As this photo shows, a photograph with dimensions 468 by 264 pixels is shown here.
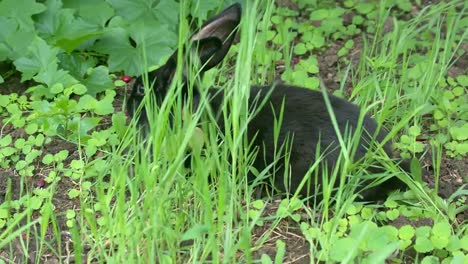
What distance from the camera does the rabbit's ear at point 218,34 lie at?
4301 mm

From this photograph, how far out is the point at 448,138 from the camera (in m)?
4.51

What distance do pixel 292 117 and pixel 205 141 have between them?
524 millimetres

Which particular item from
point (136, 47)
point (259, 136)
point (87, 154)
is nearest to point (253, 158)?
point (259, 136)

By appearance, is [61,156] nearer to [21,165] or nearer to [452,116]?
[21,165]

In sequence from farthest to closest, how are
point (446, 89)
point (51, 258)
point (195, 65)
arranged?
point (446, 89)
point (195, 65)
point (51, 258)

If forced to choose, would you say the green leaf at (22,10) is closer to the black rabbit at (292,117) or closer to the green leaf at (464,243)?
the black rabbit at (292,117)

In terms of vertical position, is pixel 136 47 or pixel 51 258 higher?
pixel 136 47

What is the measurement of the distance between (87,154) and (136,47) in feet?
3.32

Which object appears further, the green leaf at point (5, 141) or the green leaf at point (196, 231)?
the green leaf at point (5, 141)

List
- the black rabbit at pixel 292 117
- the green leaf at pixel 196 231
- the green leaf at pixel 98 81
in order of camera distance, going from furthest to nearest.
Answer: the green leaf at pixel 98 81 < the black rabbit at pixel 292 117 < the green leaf at pixel 196 231

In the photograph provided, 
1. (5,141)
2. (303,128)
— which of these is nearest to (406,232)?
(303,128)

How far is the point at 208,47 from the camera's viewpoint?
14.1 feet

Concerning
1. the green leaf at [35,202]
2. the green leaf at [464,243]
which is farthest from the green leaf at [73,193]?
the green leaf at [464,243]

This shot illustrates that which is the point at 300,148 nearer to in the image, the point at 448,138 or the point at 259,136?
the point at 259,136
